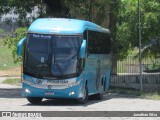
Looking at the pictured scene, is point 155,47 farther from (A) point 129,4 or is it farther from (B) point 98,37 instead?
(B) point 98,37

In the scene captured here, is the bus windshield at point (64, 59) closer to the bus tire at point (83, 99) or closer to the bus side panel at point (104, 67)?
the bus tire at point (83, 99)

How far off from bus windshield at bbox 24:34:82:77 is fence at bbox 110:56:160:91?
593 inches

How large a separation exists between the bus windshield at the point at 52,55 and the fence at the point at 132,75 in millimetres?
15059

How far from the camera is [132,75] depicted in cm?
4075

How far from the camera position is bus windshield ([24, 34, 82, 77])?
2109 cm

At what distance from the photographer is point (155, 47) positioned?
114ft

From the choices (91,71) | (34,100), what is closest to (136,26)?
(91,71)

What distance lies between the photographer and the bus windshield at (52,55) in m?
21.1

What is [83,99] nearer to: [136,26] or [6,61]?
[136,26]

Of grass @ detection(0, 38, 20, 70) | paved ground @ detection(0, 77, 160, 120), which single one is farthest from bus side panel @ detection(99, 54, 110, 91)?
grass @ detection(0, 38, 20, 70)

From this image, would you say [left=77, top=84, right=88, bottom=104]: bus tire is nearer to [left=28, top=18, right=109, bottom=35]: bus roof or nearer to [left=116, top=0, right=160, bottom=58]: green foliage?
[left=28, top=18, right=109, bottom=35]: bus roof

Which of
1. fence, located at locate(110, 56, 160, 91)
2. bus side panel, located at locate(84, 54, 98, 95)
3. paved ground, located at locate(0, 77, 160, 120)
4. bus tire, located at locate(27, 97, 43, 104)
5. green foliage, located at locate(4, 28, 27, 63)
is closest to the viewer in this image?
paved ground, located at locate(0, 77, 160, 120)

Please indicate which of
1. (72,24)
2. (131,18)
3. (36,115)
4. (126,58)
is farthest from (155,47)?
(36,115)

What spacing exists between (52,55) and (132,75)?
801 inches
